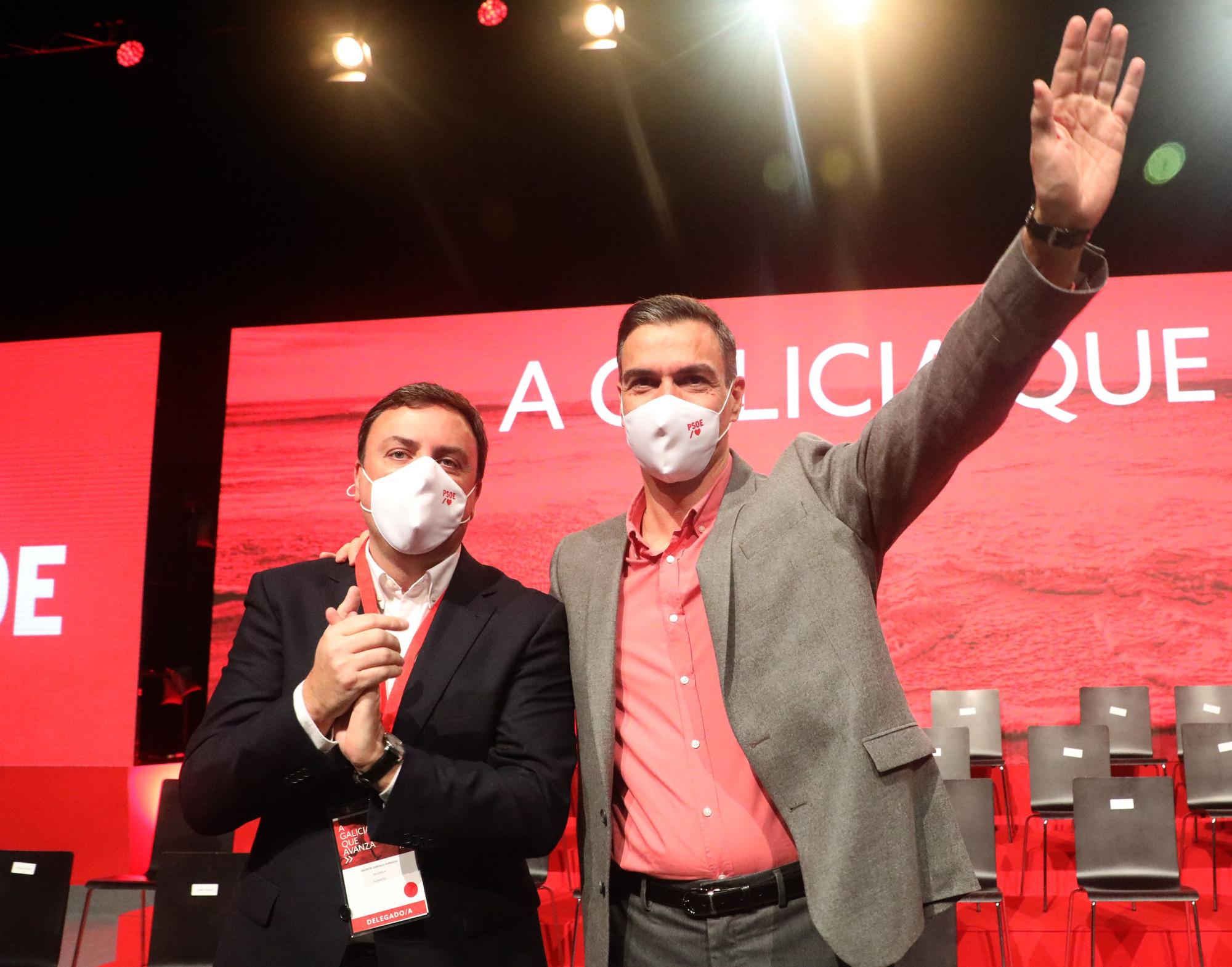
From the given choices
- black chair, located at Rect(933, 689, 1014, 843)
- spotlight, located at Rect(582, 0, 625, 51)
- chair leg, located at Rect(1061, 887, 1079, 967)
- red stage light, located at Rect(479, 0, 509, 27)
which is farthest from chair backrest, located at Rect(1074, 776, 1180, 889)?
red stage light, located at Rect(479, 0, 509, 27)

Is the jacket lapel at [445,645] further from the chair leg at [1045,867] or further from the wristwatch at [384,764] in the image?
the chair leg at [1045,867]

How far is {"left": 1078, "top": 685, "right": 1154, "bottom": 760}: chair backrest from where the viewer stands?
232 inches

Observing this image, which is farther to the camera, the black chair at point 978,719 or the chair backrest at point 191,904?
the black chair at point 978,719

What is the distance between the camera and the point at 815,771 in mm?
1625

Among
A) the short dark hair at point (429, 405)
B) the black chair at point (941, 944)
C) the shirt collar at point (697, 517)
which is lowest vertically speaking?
the black chair at point (941, 944)

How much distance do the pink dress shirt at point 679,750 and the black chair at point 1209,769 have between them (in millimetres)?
4396

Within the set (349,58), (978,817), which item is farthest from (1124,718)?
(349,58)

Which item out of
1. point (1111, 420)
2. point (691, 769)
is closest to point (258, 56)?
point (1111, 420)

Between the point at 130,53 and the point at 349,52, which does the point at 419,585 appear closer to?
the point at 349,52

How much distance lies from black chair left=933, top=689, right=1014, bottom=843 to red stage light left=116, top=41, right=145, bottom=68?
6.71 meters

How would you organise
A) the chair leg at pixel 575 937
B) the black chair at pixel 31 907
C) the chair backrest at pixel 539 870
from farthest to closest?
the chair backrest at pixel 539 870, the chair leg at pixel 575 937, the black chair at pixel 31 907

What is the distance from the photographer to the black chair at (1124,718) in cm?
588

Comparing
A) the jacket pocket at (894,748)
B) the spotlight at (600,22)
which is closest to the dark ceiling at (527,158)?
the spotlight at (600,22)

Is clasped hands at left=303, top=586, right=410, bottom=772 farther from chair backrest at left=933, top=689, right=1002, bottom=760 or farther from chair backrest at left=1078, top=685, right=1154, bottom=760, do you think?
chair backrest at left=1078, top=685, right=1154, bottom=760
